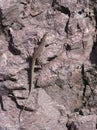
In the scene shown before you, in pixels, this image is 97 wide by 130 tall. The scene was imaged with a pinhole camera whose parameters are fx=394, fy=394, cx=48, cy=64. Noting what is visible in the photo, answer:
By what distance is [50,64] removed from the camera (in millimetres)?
10781

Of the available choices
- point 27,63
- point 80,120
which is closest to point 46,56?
point 27,63

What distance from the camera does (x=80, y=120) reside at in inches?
426

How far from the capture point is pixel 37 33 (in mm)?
10570

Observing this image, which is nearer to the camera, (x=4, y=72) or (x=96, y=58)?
(x=4, y=72)

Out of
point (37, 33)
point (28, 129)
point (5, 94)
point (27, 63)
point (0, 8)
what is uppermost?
point (0, 8)

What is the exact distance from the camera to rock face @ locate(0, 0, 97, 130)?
34.4 feet

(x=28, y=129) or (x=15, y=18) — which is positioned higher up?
(x=15, y=18)

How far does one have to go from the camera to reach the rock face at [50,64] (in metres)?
10.5

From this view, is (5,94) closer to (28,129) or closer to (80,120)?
(28,129)

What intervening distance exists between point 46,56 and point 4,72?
4.02 ft

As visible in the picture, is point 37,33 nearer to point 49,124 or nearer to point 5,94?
point 5,94

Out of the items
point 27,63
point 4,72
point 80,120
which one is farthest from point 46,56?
point 80,120

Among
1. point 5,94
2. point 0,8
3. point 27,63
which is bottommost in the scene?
point 5,94

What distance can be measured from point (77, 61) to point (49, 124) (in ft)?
6.25
